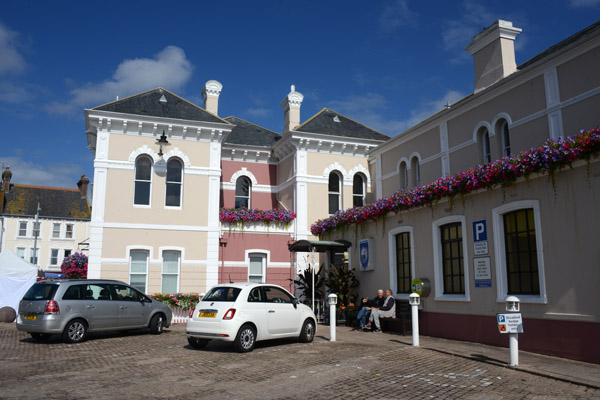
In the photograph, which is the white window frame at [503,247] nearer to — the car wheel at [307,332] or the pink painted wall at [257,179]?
the car wheel at [307,332]

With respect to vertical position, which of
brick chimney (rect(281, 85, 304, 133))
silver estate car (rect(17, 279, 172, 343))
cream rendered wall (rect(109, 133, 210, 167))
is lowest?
silver estate car (rect(17, 279, 172, 343))

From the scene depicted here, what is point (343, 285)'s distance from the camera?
57.3 ft

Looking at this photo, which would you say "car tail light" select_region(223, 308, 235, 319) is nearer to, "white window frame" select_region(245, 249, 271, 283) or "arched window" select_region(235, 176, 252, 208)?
"white window frame" select_region(245, 249, 271, 283)

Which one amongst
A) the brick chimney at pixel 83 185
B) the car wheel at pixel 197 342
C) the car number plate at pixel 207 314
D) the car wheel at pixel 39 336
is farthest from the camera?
the brick chimney at pixel 83 185

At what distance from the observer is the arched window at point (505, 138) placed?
15.0 metres

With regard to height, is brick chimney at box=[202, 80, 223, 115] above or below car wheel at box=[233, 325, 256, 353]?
above

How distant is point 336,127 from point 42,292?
15302mm

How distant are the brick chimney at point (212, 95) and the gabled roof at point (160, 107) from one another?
6.89 ft

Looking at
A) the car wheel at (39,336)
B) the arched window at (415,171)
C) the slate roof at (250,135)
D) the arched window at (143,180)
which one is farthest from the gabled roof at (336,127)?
the car wheel at (39,336)

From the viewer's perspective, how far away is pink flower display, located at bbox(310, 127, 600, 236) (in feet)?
31.2

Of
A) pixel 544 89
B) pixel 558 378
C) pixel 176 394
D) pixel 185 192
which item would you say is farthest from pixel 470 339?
pixel 185 192

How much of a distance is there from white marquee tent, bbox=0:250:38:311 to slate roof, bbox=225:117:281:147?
10.7 m

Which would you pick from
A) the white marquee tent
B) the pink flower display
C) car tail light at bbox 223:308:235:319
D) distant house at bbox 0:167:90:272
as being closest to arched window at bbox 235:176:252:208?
→ the pink flower display

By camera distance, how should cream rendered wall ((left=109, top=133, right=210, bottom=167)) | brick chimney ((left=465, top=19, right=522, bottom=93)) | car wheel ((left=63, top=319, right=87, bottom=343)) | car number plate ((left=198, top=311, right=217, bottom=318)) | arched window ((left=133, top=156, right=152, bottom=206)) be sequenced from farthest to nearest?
1. arched window ((left=133, top=156, right=152, bottom=206))
2. cream rendered wall ((left=109, top=133, right=210, bottom=167))
3. brick chimney ((left=465, top=19, right=522, bottom=93))
4. car wheel ((left=63, top=319, right=87, bottom=343))
5. car number plate ((left=198, top=311, right=217, bottom=318))
